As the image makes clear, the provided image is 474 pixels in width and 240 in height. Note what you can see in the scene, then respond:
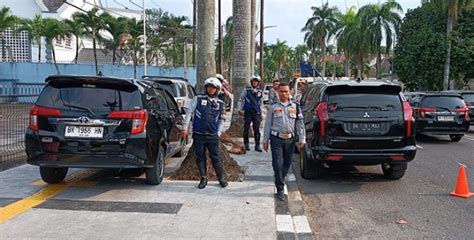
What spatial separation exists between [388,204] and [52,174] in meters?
4.97

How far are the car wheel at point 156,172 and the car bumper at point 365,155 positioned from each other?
2509 mm

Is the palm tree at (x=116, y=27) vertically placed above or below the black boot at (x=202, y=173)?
above

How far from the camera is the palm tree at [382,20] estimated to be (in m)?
48.2

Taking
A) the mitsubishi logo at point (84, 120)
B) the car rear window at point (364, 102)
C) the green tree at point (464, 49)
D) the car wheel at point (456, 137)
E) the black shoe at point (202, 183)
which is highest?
the green tree at point (464, 49)

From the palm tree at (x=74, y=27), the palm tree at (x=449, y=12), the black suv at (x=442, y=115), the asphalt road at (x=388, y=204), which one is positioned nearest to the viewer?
the asphalt road at (x=388, y=204)

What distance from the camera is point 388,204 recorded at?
22.8 feet

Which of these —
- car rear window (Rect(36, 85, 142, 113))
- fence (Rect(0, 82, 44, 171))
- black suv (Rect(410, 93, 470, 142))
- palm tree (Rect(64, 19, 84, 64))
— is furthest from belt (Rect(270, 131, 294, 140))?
palm tree (Rect(64, 19, 84, 64))

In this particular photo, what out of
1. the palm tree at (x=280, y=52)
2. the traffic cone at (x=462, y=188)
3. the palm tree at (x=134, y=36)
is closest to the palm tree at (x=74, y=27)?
the palm tree at (x=134, y=36)

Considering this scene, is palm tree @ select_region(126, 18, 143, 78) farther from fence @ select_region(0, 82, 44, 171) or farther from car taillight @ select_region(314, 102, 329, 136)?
car taillight @ select_region(314, 102, 329, 136)

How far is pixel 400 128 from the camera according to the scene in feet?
25.8

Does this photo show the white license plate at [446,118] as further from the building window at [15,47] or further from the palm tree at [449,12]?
the building window at [15,47]

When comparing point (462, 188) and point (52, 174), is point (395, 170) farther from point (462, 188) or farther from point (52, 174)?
point (52, 174)

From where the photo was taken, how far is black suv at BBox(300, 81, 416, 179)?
7793 mm

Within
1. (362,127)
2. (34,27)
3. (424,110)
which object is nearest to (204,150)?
(362,127)
